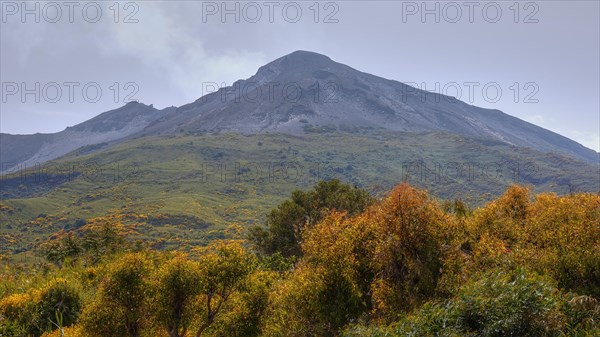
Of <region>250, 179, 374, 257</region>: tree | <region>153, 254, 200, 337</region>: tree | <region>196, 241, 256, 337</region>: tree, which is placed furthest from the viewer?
<region>250, 179, 374, 257</region>: tree

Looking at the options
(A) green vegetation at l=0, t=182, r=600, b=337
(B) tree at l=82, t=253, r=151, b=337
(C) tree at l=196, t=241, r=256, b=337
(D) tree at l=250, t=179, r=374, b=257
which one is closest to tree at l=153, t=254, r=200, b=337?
(A) green vegetation at l=0, t=182, r=600, b=337

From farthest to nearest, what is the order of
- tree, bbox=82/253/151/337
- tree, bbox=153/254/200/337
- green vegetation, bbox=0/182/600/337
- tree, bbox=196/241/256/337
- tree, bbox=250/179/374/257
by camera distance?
tree, bbox=250/179/374/257, tree, bbox=196/241/256/337, tree, bbox=153/254/200/337, tree, bbox=82/253/151/337, green vegetation, bbox=0/182/600/337

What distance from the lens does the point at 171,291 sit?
80.0 feet

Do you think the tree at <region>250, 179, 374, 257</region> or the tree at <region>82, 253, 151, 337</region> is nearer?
the tree at <region>82, 253, 151, 337</region>

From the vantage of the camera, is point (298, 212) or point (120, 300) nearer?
point (120, 300)

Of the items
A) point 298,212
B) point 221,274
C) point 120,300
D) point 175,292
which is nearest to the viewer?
point 120,300

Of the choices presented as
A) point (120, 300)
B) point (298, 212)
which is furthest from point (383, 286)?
point (298, 212)

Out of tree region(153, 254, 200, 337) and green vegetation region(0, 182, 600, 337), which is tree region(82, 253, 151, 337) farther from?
tree region(153, 254, 200, 337)

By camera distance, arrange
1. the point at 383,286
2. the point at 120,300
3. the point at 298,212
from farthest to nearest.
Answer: the point at 298,212 < the point at 120,300 < the point at 383,286

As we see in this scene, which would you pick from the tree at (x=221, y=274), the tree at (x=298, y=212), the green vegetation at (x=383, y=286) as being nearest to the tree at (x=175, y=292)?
the green vegetation at (x=383, y=286)

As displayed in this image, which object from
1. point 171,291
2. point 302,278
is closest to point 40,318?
point 171,291

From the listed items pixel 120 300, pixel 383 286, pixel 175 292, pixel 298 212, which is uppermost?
pixel 383 286

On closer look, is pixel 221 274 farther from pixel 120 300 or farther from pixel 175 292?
pixel 120 300

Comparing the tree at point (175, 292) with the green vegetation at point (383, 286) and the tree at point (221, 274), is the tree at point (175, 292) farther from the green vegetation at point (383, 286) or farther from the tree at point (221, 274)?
the tree at point (221, 274)
